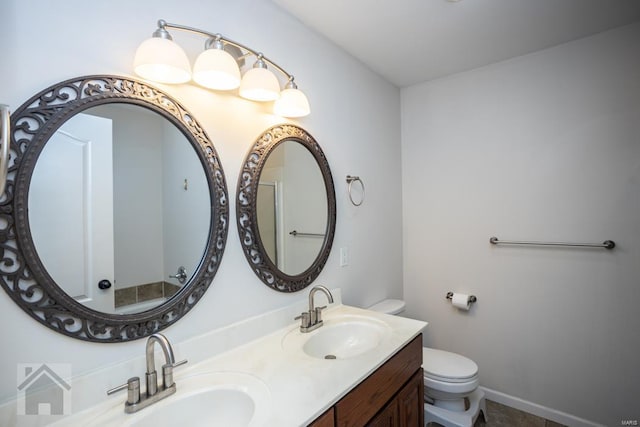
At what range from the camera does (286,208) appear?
5.35 feet

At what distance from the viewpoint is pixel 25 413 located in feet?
2.69

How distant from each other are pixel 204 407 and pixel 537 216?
2.22 m

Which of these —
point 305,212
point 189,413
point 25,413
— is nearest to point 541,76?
point 305,212

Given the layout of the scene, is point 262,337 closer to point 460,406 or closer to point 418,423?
point 418,423

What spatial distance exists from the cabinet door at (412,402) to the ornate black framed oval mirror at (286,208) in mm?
692

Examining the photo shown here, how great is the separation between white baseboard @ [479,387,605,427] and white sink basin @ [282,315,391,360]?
53.4 inches

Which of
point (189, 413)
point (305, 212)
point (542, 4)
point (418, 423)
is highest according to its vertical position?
point (542, 4)

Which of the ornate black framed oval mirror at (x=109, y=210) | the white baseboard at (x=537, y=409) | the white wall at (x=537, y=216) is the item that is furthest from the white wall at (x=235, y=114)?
the white baseboard at (x=537, y=409)

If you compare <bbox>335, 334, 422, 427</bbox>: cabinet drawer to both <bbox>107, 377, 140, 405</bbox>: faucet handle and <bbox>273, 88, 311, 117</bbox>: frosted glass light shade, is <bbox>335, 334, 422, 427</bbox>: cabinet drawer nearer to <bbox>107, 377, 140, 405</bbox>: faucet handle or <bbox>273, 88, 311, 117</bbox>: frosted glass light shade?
<bbox>107, 377, 140, 405</bbox>: faucet handle

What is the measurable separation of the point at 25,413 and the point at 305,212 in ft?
4.18

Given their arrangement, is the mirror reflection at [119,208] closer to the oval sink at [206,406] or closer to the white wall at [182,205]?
the white wall at [182,205]

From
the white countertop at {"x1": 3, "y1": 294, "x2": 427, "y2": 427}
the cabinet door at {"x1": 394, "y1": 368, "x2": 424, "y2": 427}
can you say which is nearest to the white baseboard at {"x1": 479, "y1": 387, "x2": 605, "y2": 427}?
the cabinet door at {"x1": 394, "y1": 368, "x2": 424, "y2": 427}

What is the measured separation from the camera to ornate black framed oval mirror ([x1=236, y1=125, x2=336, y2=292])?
142cm

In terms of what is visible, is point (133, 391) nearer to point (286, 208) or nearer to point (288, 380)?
point (288, 380)
